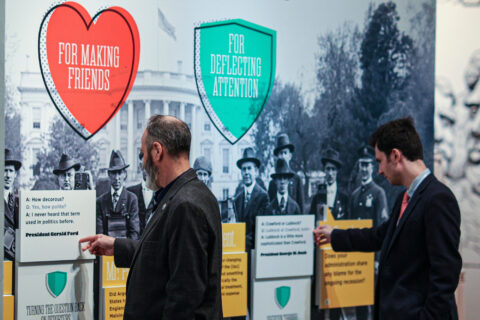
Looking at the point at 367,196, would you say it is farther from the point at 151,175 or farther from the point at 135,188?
the point at 151,175

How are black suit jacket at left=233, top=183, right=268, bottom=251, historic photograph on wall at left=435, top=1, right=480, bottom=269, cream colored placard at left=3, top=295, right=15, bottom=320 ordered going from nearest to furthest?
cream colored placard at left=3, top=295, right=15, bottom=320 → black suit jacket at left=233, top=183, right=268, bottom=251 → historic photograph on wall at left=435, top=1, right=480, bottom=269

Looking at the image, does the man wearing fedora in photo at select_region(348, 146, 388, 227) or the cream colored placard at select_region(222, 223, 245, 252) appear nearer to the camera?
the cream colored placard at select_region(222, 223, 245, 252)

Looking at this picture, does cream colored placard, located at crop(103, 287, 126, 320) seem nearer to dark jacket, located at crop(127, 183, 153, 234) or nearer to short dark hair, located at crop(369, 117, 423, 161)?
dark jacket, located at crop(127, 183, 153, 234)

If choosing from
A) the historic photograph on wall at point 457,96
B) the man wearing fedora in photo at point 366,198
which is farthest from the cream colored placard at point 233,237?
the historic photograph on wall at point 457,96

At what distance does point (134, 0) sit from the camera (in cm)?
295

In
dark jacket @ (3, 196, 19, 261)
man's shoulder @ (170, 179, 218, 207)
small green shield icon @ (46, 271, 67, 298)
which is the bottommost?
small green shield icon @ (46, 271, 67, 298)

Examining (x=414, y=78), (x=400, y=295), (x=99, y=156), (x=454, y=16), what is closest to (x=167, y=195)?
(x=99, y=156)

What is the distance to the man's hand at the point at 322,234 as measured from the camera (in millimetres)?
3383

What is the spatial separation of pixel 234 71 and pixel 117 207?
0.99m

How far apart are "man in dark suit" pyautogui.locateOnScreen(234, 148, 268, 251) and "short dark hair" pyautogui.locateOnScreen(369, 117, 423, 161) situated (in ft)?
2.58

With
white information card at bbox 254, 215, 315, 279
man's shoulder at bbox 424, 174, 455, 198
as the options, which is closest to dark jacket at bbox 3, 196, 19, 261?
white information card at bbox 254, 215, 315, 279

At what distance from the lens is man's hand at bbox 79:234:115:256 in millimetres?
2746

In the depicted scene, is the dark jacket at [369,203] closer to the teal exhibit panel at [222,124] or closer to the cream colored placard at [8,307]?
the teal exhibit panel at [222,124]

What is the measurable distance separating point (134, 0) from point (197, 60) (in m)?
0.45
